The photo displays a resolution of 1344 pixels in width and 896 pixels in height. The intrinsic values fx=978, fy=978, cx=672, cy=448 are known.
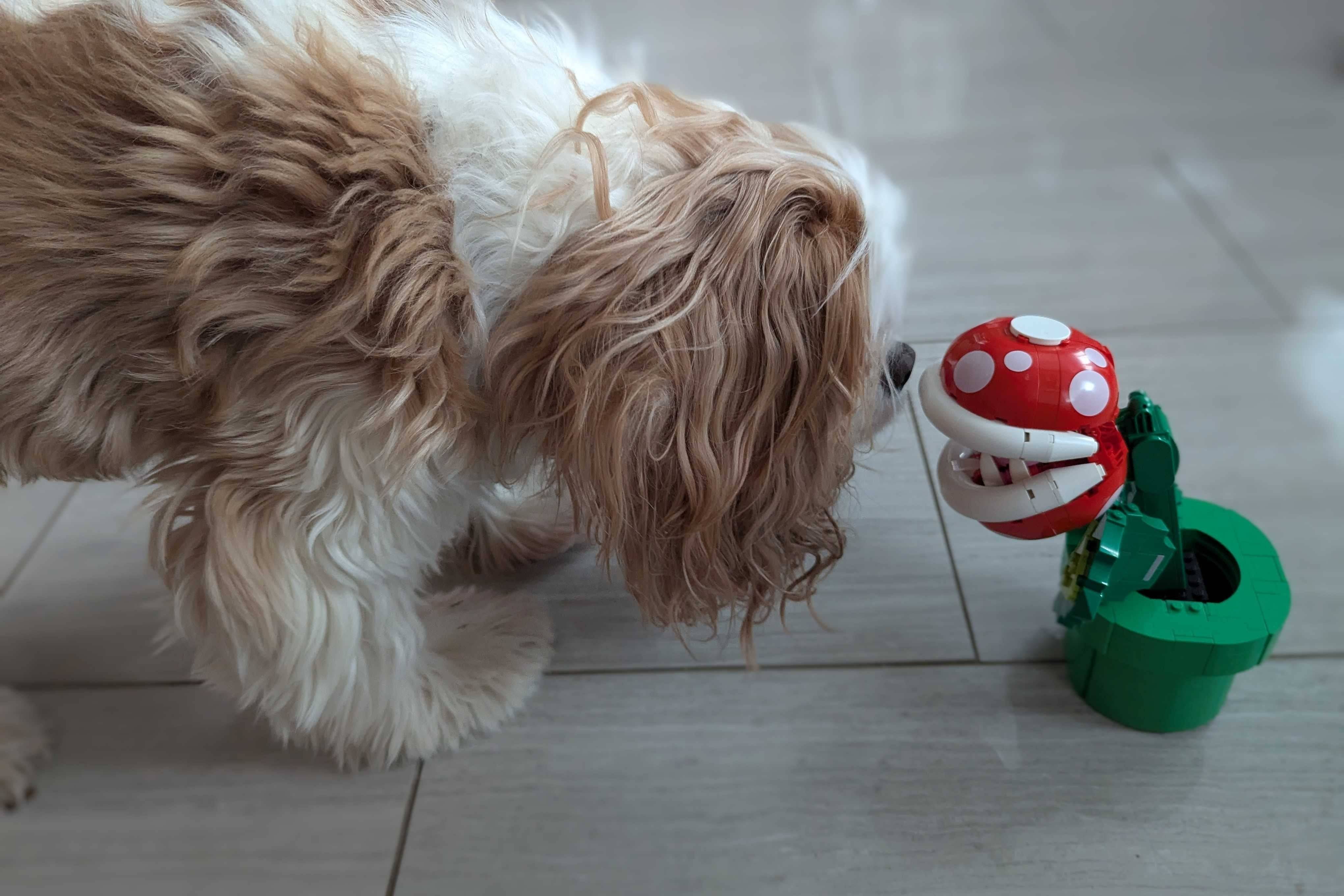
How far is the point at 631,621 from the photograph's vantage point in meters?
1.03

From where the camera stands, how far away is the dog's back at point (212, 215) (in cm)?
62

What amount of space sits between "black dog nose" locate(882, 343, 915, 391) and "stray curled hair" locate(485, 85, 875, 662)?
50 mm

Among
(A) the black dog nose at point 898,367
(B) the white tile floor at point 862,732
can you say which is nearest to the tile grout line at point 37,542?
(B) the white tile floor at point 862,732

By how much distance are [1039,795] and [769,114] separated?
4.54 feet

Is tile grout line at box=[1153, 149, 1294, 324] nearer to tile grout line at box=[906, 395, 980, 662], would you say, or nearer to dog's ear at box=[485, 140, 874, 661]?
tile grout line at box=[906, 395, 980, 662]

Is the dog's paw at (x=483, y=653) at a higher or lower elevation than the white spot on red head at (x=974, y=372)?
lower

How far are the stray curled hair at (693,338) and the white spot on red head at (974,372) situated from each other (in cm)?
6

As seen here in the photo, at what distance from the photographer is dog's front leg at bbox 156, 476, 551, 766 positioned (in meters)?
0.71

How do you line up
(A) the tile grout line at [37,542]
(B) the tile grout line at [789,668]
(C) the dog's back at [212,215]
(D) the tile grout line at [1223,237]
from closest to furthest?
(C) the dog's back at [212,215] < (B) the tile grout line at [789,668] < (A) the tile grout line at [37,542] < (D) the tile grout line at [1223,237]

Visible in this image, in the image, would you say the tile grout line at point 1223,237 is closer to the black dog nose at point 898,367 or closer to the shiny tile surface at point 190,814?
the black dog nose at point 898,367

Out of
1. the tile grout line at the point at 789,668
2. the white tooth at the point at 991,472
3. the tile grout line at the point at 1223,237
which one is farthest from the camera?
the tile grout line at the point at 1223,237

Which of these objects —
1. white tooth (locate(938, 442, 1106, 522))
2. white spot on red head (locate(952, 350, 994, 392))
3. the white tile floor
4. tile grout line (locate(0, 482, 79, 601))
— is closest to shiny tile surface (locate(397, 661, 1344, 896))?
the white tile floor

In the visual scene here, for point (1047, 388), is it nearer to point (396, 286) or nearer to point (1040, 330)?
point (1040, 330)

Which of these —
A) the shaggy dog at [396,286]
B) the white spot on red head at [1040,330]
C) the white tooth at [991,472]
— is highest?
the shaggy dog at [396,286]
